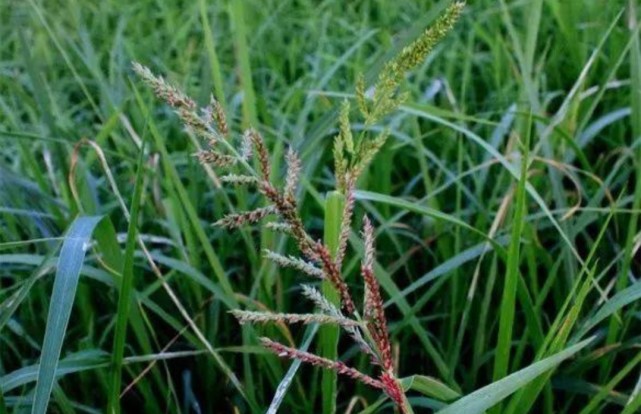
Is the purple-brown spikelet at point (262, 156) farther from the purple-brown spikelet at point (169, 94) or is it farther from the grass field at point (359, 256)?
the grass field at point (359, 256)

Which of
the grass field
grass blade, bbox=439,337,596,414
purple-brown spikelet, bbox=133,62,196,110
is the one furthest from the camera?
the grass field

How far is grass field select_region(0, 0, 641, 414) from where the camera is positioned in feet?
2.56

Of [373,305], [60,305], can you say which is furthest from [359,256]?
[373,305]

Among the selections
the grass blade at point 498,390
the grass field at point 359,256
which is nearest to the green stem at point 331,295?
the grass field at point 359,256

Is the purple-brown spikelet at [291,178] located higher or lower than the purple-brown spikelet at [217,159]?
lower

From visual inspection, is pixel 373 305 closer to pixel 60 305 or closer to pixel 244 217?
pixel 244 217

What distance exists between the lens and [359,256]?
3.23ft

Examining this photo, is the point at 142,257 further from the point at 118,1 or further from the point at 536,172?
the point at 118,1

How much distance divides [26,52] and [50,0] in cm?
130

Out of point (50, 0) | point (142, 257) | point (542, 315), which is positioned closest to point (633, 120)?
point (542, 315)

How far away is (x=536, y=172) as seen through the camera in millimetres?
1126

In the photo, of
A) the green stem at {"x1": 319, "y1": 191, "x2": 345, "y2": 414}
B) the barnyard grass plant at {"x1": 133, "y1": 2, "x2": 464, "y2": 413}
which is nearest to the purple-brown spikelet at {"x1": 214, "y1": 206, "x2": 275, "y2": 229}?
the barnyard grass plant at {"x1": 133, "y1": 2, "x2": 464, "y2": 413}

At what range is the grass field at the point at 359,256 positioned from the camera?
0.78 metres

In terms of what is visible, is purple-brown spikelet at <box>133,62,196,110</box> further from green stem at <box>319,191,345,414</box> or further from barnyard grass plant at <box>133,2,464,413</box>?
green stem at <box>319,191,345,414</box>
